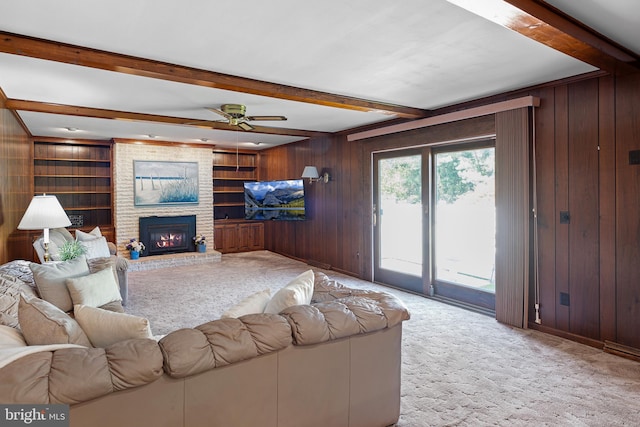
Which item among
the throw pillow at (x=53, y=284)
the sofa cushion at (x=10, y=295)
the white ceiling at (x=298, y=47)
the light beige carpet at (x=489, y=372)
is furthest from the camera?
the throw pillow at (x=53, y=284)

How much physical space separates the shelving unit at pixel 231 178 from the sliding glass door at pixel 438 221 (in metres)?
4.31

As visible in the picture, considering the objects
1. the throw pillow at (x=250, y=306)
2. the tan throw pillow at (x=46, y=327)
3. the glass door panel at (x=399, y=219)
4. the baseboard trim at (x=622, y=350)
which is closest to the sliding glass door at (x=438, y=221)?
the glass door panel at (x=399, y=219)

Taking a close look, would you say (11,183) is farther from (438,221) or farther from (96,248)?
(438,221)

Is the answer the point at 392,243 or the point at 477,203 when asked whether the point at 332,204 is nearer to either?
the point at 392,243

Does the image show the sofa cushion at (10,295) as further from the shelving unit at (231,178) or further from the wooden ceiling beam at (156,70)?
the shelving unit at (231,178)

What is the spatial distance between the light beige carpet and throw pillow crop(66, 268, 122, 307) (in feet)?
2.41

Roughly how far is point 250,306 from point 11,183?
4.10m

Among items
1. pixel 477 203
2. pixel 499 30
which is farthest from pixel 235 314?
pixel 477 203

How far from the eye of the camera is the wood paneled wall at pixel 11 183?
13.0 feet

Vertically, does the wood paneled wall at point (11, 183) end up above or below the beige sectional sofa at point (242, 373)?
above

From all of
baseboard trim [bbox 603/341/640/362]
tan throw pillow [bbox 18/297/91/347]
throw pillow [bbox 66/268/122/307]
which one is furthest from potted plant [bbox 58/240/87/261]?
baseboard trim [bbox 603/341/640/362]

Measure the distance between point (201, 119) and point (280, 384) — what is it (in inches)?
184

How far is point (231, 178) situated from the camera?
9.12m

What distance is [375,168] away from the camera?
236 inches
